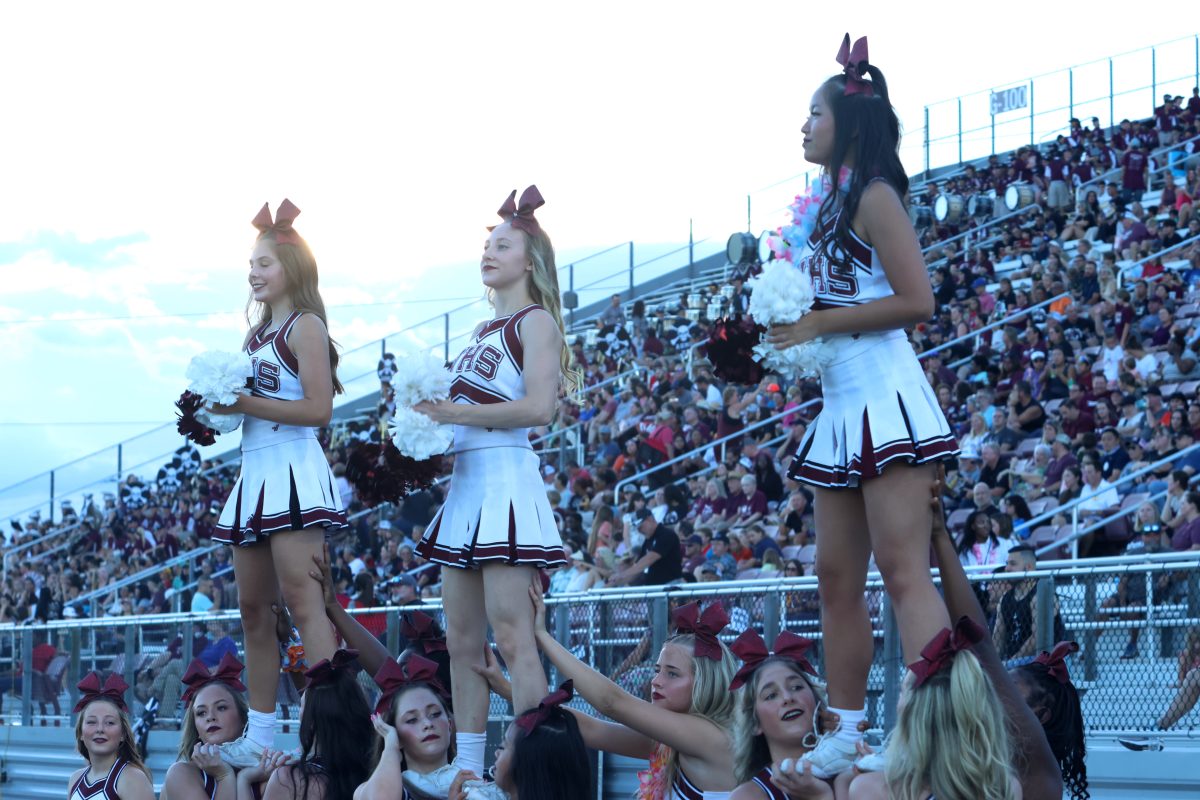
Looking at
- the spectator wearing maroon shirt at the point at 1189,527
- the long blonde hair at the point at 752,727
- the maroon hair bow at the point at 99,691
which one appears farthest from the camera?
the spectator wearing maroon shirt at the point at 1189,527

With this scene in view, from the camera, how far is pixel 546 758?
393 centimetres

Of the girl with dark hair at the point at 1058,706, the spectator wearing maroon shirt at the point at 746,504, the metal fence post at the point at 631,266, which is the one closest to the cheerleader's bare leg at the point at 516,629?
the girl with dark hair at the point at 1058,706

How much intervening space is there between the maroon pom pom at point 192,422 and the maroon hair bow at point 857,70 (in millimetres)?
2296

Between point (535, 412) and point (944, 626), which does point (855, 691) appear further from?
point (535, 412)

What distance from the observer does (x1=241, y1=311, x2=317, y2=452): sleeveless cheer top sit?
4922mm

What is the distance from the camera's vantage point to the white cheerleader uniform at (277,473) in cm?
480

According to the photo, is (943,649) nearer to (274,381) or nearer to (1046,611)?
(1046,611)

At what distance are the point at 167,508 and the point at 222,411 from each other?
14.2 metres

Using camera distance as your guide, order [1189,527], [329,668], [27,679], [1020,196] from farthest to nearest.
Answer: [1020,196] → [27,679] → [1189,527] → [329,668]

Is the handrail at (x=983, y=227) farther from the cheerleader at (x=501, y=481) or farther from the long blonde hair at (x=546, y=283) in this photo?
the cheerleader at (x=501, y=481)

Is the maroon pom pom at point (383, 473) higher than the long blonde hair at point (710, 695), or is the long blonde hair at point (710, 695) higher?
the maroon pom pom at point (383, 473)

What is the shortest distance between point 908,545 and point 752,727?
75cm

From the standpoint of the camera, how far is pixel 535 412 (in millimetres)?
4320

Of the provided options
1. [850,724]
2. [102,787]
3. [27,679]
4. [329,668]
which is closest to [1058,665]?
[850,724]
